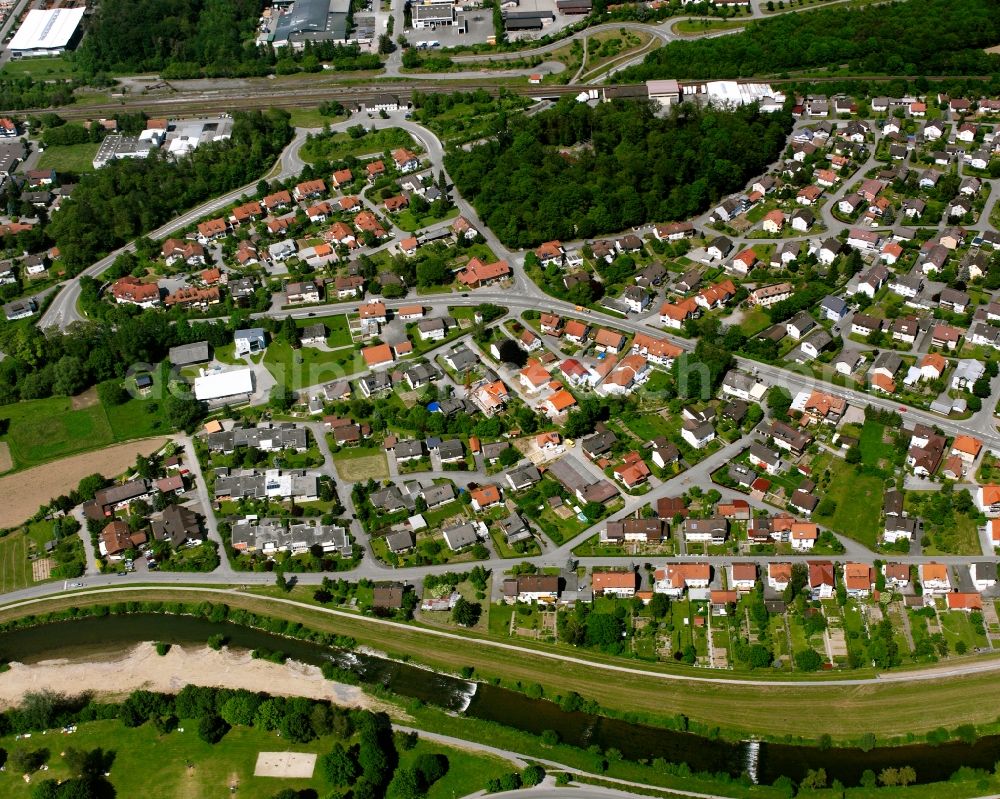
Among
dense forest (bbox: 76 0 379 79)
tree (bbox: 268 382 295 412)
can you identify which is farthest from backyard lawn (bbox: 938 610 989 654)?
dense forest (bbox: 76 0 379 79)

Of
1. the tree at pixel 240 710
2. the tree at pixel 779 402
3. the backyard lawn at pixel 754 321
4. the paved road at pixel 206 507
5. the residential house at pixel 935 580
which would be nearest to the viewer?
the tree at pixel 240 710

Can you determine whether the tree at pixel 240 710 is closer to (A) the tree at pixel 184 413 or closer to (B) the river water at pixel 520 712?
(B) the river water at pixel 520 712

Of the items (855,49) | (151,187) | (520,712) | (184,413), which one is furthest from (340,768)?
(855,49)

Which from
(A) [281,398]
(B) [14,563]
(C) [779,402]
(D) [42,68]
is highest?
(D) [42,68]

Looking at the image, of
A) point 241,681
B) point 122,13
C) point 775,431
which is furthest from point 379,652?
point 122,13

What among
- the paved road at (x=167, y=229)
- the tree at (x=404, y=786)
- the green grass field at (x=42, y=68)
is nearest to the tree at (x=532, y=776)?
the tree at (x=404, y=786)

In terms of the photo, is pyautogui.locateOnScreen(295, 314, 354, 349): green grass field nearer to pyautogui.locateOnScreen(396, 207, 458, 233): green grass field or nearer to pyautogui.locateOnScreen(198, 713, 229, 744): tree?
pyautogui.locateOnScreen(396, 207, 458, 233): green grass field

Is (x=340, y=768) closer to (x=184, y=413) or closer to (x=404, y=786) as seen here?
(x=404, y=786)
